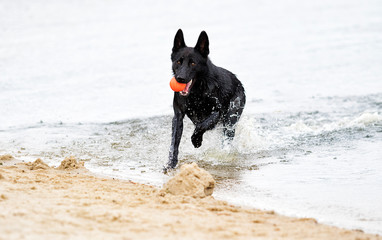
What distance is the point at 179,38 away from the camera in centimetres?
627

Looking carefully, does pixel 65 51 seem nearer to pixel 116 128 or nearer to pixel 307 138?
pixel 116 128

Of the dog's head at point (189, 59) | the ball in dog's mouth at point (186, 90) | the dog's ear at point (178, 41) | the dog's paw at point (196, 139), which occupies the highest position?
the dog's ear at point (178, 41)

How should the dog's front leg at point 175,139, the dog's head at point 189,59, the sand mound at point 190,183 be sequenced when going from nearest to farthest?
1. the sand mound at point 190,183
2. the dog's front leg at point 175,139
3. the dog's head at point 189,59

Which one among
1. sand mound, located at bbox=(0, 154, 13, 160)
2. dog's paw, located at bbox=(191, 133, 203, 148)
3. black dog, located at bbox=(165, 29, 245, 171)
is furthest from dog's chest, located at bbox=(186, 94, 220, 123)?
sand mound, located at bbox=(0, 154, 13, 160)

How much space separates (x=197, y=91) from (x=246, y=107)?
12.4 ft

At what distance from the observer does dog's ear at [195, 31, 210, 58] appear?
6.25 metres

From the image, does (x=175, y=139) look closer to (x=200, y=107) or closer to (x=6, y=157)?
(x=200, y=107)

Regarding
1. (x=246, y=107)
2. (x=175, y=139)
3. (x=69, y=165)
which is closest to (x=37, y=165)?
(x=69, y=165)

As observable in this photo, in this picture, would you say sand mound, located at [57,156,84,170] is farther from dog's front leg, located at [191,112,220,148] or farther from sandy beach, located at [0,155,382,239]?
dog's front leg, located at [191,112,220,148]

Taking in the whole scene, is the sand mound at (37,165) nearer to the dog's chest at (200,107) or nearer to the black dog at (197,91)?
the black dog at (197,91)

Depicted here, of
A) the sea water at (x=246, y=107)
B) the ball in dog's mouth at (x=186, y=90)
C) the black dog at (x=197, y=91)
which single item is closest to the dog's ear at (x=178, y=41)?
the black dog at (x=197, y=91)

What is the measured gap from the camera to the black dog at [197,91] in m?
6.21

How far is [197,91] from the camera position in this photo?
6.43m

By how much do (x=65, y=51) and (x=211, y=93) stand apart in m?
12.0
